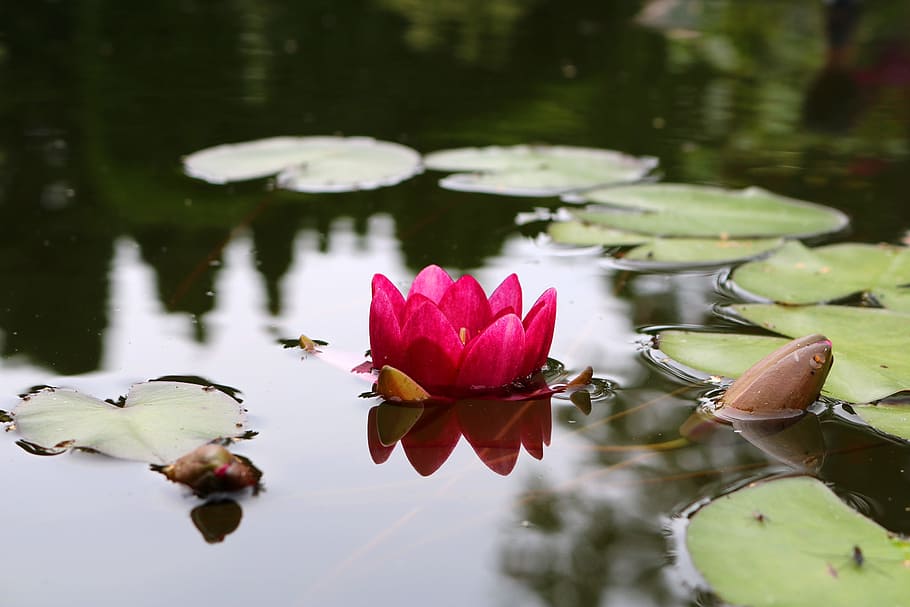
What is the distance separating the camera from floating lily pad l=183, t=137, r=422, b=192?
7.96ft

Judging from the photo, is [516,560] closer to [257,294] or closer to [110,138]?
[257,294]

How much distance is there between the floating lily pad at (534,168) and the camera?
8.12ft

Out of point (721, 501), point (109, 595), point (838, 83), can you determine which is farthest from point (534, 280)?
point (838, 83)

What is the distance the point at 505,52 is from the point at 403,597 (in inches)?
152

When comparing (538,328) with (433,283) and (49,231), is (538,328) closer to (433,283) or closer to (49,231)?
(433,283)

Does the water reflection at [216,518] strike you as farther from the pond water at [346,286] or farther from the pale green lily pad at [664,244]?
the pale green lily pad at [664,244]

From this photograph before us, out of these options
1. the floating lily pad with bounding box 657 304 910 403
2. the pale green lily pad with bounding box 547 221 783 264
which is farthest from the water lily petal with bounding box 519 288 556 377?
the pale green lily pad with bounding box 547 221 783 264

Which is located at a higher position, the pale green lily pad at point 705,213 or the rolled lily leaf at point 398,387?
the pale green lily pad at point 705,213

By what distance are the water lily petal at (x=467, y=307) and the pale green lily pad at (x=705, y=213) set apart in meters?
0.78

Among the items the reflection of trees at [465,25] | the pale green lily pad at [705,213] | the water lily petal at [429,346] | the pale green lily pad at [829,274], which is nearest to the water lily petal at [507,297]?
the water lily petal at [429,346]

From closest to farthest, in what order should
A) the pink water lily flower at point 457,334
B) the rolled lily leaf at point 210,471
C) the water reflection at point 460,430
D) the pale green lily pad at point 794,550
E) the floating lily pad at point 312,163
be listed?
the pale green lily pad at point 794,550 < the rolled lily leaf at point 210,471 < the water reflection at point 460,430 < the pink water lily flower at point 457,334 < the floating lily pad at point 312,163

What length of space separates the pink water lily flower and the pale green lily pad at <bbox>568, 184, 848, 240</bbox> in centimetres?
79

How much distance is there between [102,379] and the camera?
54.8 inches

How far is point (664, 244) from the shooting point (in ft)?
6.74
